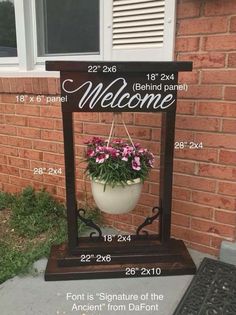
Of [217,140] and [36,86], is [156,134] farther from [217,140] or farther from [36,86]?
[36,86]

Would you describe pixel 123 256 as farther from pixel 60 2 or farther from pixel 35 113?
pixel 60 2

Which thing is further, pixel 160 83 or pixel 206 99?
pixel 206 99

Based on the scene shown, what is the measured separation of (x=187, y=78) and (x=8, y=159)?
6.00ft

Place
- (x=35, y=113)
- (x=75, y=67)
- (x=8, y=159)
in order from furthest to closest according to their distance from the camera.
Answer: (x=8, y=159) < (x=35, y=113) < (x=75, y=67)

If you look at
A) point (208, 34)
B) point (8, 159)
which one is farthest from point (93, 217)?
point (208, 34)

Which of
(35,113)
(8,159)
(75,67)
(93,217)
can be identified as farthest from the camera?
(8,159)

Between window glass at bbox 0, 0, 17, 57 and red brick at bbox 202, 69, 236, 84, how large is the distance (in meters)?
1.74

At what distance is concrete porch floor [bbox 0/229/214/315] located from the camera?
1.75 metres

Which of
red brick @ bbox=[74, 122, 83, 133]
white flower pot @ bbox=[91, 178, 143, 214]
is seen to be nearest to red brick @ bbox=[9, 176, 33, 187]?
red brick @ bbox=[74, 122, 83, 133]

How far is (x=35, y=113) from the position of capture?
2797mm

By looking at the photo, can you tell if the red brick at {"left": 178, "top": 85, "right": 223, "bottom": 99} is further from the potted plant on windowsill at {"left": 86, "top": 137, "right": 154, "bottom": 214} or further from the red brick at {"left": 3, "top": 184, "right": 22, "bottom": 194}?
the red brick at {"left": 3, "top": 184, "right": 22, "bottom": 194}

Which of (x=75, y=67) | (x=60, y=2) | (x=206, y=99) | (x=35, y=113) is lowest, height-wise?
(x=35, y=113)

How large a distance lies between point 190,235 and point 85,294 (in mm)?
819

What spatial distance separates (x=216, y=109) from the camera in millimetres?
2023
